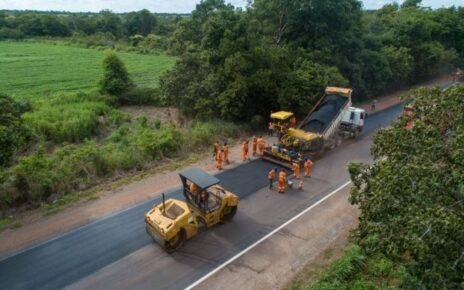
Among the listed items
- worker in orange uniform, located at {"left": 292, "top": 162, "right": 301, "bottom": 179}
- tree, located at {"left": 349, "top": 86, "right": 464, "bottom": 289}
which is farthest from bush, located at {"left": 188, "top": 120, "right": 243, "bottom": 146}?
tree, located at {"left": 349, "top": 86, "right": 464, "bottom": 289}

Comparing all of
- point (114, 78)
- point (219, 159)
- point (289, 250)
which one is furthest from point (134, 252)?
point (114, 78)

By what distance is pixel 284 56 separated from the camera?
26.3m

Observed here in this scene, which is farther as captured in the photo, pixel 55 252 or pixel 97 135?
pixel 97 135

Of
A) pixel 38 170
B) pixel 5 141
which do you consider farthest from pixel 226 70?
pixel 5 141

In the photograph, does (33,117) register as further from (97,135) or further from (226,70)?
(226,70)

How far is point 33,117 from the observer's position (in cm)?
2617

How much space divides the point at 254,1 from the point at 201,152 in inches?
644

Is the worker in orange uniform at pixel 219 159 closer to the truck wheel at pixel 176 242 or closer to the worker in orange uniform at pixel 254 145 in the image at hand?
the worker in orange uniform at pixel 254 145

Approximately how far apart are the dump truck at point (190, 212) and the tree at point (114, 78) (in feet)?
77.8

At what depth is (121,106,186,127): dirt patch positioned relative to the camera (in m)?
29.5

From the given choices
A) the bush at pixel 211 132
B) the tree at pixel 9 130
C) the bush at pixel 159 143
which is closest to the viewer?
the tree at pixel 9 130

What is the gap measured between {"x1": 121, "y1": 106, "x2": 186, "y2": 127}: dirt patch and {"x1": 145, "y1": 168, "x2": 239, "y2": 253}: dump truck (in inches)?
565

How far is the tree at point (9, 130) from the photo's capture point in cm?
1270

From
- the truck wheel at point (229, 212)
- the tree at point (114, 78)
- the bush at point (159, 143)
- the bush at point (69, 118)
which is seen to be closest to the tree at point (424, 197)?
the truck wheel at point (229, 212)
